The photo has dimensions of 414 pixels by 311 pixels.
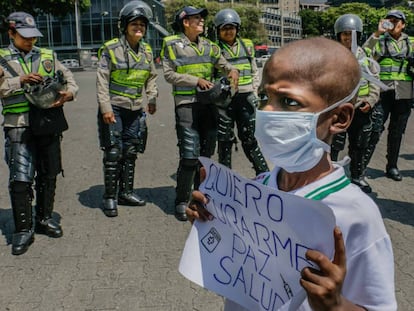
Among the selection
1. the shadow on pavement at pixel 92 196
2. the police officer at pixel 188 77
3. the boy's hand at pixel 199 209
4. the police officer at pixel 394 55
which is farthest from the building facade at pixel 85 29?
the boy's hand at pixel 199 209

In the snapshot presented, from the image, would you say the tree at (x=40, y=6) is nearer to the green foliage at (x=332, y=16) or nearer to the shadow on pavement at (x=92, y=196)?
the shadow on pavement at (x=92, y=196)

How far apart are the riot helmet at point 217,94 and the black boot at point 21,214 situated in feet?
6.32

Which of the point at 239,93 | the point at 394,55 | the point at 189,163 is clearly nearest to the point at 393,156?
the point at 394,55

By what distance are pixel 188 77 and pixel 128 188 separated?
1.56m

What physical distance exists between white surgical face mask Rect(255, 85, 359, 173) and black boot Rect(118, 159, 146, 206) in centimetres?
426

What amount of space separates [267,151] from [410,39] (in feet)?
18.8

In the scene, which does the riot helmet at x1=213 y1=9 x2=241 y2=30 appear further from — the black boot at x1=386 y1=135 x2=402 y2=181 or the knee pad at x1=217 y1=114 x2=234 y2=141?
the black boot at x1=386 y1=135 x2=402 y2=181

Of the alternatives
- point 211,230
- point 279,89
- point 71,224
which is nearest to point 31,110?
point 71,224

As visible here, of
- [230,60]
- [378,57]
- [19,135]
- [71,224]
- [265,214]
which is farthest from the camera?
[378,57]

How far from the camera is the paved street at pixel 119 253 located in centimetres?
365

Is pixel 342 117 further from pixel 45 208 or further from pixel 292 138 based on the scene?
pixel 45 208

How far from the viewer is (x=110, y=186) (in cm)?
552

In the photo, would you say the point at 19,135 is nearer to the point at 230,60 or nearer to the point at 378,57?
the point at 230,60

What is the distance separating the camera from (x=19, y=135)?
4.46 m
